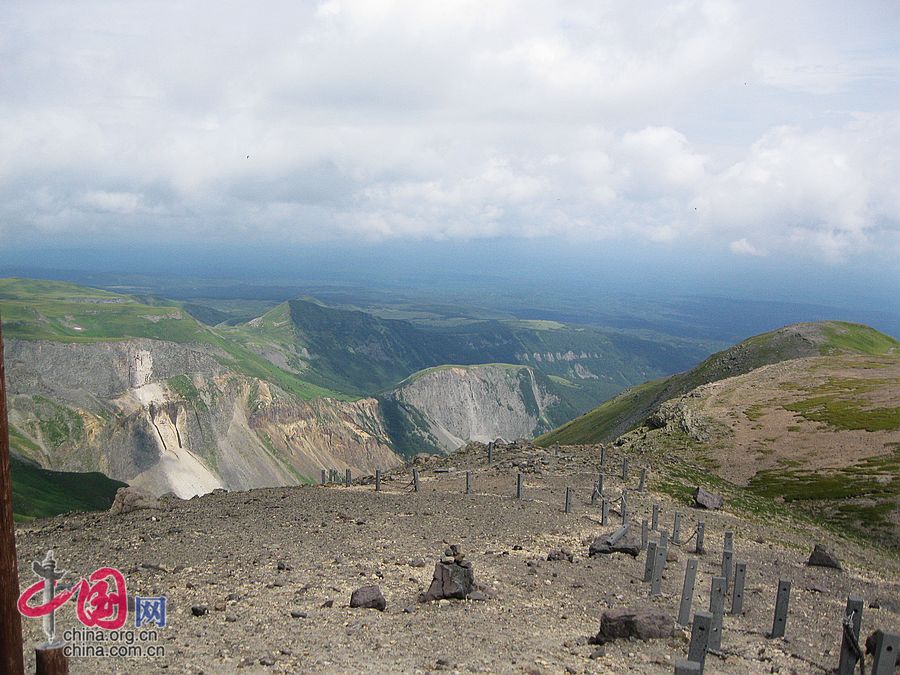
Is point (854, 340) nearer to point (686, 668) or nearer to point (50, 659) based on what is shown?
point (686, 668)

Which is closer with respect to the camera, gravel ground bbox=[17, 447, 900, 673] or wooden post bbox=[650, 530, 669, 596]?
gravel ground bbox=[17, 447, 900, 673]

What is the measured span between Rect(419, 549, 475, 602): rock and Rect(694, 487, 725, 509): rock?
2211 cm

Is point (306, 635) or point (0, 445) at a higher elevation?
point (0, 445)

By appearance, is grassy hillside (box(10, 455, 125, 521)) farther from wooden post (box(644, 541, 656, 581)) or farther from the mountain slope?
wooden post (box(644, 541, 656, 581))

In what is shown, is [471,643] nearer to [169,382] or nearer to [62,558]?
[62,558]

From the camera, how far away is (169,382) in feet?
640

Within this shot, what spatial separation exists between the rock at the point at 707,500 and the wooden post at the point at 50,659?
35520mm

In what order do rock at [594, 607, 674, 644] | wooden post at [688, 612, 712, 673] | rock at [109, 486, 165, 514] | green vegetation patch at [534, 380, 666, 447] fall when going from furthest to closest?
green vegetation patch at [534, 380, 666, 447] → rock at [109, 486, 165, 514] → rock at [594, 607, 674, 644] → wooden post at [688, 612, 712, 673]

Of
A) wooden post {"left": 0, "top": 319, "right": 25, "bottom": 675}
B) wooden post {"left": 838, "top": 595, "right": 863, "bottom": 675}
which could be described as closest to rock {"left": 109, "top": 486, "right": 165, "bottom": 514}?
wooden post {"left": 0, "top": 319, "right": 25, "bottom": 675}

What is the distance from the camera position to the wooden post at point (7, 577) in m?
6.30

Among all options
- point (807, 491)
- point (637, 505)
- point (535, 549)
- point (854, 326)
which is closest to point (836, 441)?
point (807, 491)

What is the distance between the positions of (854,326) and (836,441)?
327 ft

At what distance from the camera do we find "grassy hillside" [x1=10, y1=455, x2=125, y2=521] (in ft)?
329

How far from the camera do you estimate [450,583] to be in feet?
64.3
